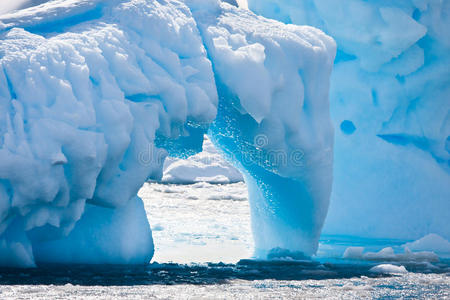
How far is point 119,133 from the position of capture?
5.09 metres

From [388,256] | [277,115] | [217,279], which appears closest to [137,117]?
[217,279]

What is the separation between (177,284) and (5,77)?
6.44ft

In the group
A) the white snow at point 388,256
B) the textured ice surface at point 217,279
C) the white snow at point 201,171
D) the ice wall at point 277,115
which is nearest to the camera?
the textured ice surface at point 217,279

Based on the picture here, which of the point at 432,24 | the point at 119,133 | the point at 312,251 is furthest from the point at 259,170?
the point at 432,24

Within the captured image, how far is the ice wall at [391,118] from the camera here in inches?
368

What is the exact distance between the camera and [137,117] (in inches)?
213

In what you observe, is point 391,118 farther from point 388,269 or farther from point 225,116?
point 388,269

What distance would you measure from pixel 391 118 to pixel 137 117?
538 centimetres

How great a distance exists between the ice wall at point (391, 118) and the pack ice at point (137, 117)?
7.73ft

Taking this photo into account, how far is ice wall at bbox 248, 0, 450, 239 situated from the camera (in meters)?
9.35

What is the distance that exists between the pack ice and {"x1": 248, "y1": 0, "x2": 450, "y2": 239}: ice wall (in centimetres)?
235

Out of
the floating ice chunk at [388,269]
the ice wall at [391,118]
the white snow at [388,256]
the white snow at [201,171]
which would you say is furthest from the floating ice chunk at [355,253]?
the white snow at [201,171]

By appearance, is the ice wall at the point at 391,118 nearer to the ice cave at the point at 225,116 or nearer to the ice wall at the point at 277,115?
the ice cave at the point at 225,116

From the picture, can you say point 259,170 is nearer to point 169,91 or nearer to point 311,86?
point 311,86
